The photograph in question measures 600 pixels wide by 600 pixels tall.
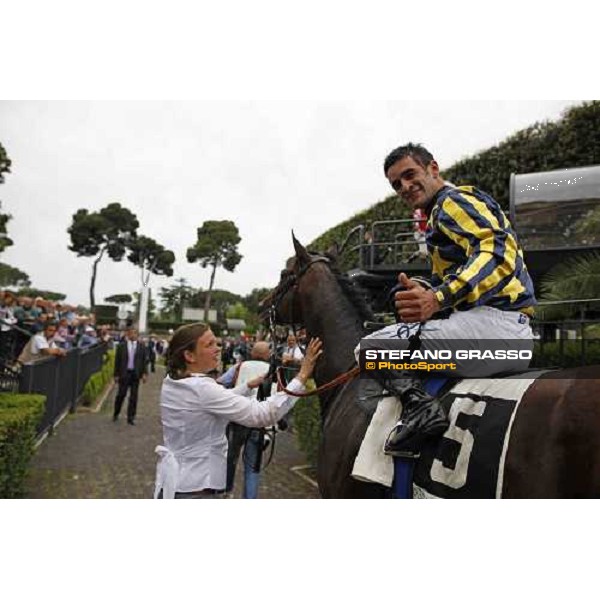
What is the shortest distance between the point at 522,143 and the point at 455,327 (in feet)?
16.9

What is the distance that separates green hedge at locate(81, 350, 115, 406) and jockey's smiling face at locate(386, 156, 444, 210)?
762 centimetres

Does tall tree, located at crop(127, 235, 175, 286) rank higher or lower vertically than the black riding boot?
higher

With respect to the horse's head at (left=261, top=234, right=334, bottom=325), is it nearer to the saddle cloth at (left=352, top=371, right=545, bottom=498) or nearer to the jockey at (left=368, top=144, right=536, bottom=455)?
the jockey at (left=368, top=144, right=536, bottom=455)

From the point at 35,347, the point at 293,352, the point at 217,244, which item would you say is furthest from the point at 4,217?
the point at 35,347

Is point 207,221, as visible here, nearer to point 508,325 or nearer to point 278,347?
point 278,347

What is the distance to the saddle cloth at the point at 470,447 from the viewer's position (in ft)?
5.62

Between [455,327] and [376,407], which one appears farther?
[376,407]

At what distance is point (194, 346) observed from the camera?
2439 millimetres

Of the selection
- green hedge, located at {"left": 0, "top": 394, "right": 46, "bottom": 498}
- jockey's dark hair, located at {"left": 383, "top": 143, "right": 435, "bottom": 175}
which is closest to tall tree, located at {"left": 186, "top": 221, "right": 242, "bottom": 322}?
jockey's dark hair, located at {"left": 383, "top": 143, "right": 435, "bottom": 175}

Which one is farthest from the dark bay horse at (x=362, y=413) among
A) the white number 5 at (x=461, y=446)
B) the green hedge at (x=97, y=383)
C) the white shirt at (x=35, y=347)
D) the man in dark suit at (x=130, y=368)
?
the green hedge at (x=97, y=383)

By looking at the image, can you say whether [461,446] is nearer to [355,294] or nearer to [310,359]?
[310,359]

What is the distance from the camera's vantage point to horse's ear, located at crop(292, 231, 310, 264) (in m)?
2.97

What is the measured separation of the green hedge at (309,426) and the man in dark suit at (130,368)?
1999 millimetres

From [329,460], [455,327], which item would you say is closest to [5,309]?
[329,460]
